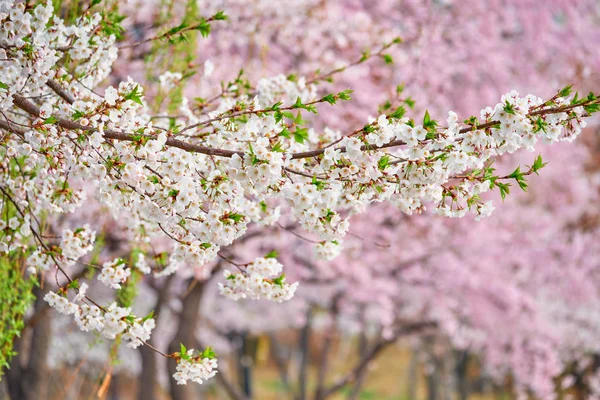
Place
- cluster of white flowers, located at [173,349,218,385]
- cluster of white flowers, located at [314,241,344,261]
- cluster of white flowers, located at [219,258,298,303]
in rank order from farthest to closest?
cluster of white flowers, located at [314,241,344,261] < cluster of white flowers, located at [219,258,298,303] < cluster of white flowers, located at [173,349,218,385]

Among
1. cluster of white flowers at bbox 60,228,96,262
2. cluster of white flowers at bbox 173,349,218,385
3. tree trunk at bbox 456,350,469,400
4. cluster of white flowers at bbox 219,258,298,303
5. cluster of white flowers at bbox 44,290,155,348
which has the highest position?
tree trunk at bbox 456,350,469,400

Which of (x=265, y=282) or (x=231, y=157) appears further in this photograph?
(x=265, y=282)

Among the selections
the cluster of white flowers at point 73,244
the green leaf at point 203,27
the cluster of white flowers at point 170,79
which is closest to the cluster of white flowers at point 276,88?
the cluster of white flowers at point 170,79

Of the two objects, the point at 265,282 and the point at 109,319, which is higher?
the point at 265,282

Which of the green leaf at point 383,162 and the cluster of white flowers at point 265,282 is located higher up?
the green leaf at point 383,162

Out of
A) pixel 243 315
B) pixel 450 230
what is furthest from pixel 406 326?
pixel 243 315

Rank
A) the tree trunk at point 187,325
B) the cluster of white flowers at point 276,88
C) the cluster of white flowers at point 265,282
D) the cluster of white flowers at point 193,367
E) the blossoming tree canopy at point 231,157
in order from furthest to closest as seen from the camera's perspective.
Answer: the tree trunk at point 187,325, the cluster of white flowers at point 276,88, the cluster of white flowers at point 265,282, the cluster of white flowers at point 193,367, the blossoming tree canopy at point 231,157

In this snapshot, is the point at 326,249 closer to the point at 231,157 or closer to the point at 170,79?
the point at 231,157

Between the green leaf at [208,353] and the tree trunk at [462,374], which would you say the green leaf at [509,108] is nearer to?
the green leaf at [208,353]

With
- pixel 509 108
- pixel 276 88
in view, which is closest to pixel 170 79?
pixel 276 88

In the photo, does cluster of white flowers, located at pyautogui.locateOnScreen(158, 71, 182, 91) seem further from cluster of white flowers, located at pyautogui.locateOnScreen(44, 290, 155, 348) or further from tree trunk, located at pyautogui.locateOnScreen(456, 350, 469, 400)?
tree trunk, located at pyautogui.locateOnScreen(456, 350, 469, 400)

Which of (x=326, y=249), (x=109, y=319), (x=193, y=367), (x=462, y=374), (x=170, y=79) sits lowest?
(x=193, y=367)

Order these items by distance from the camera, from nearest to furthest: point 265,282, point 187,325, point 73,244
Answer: point 265,282, point 73,244, point 187,325

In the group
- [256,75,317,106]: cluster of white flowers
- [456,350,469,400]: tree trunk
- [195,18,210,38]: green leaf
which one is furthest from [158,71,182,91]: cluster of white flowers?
[456,350,469,400]: tree trunk
